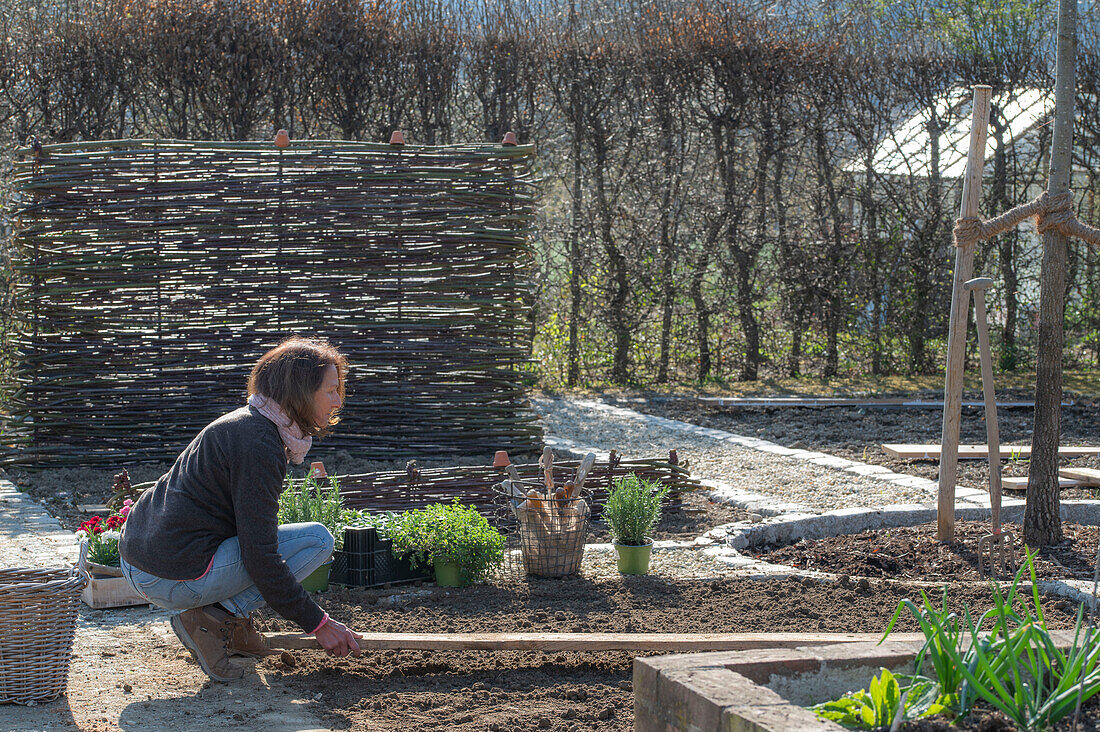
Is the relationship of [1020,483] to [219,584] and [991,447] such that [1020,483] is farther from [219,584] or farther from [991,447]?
[219,584]

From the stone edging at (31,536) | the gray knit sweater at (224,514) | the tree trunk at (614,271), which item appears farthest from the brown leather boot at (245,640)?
the tree trunk at (614,271)

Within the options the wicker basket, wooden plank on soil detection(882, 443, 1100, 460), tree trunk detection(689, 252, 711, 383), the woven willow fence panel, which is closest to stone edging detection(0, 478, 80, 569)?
the woven willow fence panel

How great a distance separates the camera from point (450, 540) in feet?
13.5

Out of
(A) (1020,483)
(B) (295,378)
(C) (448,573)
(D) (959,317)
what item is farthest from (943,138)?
(B) (295,378)

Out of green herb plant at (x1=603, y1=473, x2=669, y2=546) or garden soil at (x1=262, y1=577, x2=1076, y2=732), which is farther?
green herb plant at (x1=603, y1=473, x2=669, y2=546)

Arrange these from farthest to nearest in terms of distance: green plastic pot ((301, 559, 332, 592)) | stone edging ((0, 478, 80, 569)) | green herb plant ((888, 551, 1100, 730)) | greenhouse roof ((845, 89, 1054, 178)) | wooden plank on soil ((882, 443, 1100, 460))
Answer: greenhouse roof ((845, 89, 1054, 178)), wooden plank on soil ((882, 443, 1100, 460)), stone edging ((0, 478, 80, 569)), green plastic pot ((301, 559, 332, 592)), green herb plant ((888, 551, 1100, 730))

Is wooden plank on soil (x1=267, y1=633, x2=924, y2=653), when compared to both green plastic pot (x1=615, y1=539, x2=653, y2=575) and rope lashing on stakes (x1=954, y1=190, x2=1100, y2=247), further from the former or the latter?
rope lashing on stakes (x1=954, y1=190, x2=1100, y2=247)

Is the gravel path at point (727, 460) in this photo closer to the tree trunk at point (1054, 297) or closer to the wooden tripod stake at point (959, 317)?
the wooden tripod stake at point (959, 317)

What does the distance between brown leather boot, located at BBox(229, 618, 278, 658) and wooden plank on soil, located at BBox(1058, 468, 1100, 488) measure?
14.9 ft

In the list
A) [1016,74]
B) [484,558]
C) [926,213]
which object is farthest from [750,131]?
[484,558]

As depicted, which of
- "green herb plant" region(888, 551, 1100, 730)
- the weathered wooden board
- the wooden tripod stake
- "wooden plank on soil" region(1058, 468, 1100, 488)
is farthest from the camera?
the weathered wooden board

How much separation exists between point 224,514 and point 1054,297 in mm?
3431

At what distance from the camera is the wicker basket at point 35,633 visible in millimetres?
2914

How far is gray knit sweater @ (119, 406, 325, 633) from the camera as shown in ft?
9.61
